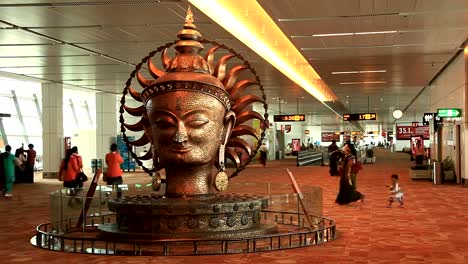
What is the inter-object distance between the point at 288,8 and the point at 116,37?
206 inches

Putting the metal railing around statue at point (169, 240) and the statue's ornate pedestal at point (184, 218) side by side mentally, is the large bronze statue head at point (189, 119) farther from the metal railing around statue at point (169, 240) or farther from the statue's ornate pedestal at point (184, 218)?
the metal railing around statue at point (169, 240)

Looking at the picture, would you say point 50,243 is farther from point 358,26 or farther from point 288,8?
point 358,26

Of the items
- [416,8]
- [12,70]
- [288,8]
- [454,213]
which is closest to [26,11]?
[288,8]

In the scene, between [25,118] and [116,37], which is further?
[25,118]

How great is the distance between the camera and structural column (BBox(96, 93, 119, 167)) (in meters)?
34.5

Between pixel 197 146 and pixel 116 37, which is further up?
pixel 116 37

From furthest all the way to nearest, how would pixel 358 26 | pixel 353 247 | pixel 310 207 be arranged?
pixel 358 26
pixel 310 207
pixel 353 247

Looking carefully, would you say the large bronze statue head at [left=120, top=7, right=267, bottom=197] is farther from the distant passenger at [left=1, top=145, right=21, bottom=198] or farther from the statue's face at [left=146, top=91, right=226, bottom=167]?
the distant passenger at [left=1, top=145, right=21, bottom=198]

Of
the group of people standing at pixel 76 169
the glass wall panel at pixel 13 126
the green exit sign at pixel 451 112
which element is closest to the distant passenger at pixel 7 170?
the group of people standing at pixel 76 169

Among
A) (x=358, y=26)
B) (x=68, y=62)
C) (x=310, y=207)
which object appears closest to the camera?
(x=310, y=207)

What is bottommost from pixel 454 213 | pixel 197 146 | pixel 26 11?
pixel 454 213

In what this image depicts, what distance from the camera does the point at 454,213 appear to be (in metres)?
13.4

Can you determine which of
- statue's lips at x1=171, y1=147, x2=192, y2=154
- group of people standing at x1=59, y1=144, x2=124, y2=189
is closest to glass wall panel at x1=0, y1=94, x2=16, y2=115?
group of people standing at x1=59, y1=144, x2=124, y2=189

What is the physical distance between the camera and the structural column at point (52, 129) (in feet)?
96.4
